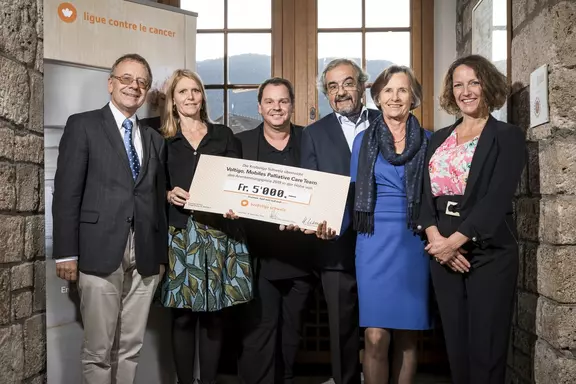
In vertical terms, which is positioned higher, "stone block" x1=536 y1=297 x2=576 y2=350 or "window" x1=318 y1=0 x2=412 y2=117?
"window" x1=318 y1=0 x2=412 y2=117

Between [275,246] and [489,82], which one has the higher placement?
[489,82]

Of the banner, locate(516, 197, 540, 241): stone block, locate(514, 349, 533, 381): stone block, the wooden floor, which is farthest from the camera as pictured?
the wooden floor

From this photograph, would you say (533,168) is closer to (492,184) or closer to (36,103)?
(492,184)

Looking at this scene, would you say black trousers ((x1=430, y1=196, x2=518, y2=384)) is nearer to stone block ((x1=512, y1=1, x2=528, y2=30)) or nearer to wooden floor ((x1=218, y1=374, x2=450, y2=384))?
stone block ((x1=512, y1=1, x2=528, y2=30))

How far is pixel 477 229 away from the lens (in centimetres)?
210

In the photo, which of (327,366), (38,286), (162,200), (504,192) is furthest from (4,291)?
(327,366)

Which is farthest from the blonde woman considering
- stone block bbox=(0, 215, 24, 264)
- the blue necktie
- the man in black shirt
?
stone block bbox=(0, 215, 24, 264)

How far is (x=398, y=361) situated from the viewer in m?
2.43

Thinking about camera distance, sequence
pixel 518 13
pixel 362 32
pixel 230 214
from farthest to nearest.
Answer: pixel 362 32, pixel 518 13, pixel 230 214

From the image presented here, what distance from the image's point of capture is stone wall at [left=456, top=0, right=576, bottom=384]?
2.21 metres

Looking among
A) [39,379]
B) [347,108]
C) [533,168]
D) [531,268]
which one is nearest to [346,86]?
[347,108]

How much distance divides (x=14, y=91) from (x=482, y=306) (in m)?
2.01

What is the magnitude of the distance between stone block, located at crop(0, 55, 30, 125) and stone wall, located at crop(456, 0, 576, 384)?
2133mm

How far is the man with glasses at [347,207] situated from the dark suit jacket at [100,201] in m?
0.76
